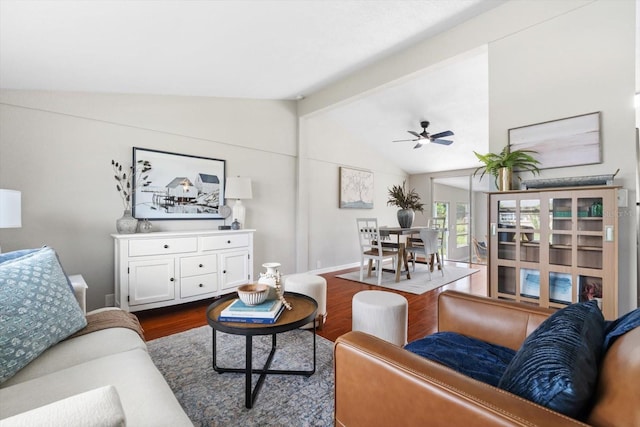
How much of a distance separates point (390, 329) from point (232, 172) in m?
2.99

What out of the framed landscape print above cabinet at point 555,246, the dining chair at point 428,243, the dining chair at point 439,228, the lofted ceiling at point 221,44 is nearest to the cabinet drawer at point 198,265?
the lofted ceiling at point 221,44

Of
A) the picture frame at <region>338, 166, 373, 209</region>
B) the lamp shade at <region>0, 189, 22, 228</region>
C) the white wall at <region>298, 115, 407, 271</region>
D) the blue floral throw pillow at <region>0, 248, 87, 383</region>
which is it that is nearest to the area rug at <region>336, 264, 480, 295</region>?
the white wall at <region>298, 115, 407, 271</region>

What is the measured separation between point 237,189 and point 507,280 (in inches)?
122

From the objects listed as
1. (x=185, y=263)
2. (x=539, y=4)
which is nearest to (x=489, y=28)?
(x=539, y=4)

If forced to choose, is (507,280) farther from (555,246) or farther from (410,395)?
(410,395)

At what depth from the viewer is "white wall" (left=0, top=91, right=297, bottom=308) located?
259 cm

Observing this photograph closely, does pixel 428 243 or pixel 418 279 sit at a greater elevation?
pixel 428 243

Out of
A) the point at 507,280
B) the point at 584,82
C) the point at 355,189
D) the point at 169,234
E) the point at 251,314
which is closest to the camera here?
the point at 251,314

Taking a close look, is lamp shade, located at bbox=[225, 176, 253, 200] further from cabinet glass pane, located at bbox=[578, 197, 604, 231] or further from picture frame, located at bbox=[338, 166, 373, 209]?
cabinet glass pane, located at bbox=[578, 197, 604, 231]

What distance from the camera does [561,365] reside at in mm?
698

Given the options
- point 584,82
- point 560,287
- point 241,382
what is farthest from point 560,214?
point 241,382

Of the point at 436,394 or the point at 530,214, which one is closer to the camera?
the point at 436,394

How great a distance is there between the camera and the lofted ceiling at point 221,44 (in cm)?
191

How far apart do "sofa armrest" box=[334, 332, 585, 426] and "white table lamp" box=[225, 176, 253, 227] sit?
3020mm
